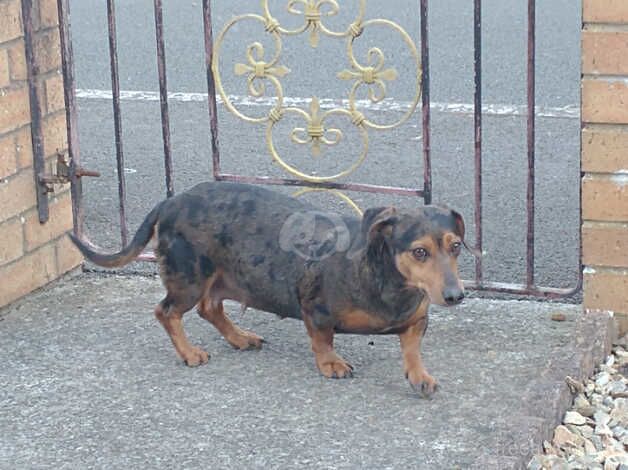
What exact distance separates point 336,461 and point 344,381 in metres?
0.55

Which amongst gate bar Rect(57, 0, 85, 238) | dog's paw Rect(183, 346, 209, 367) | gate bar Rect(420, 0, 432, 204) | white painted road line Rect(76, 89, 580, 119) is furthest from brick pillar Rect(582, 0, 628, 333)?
white painted road line Rect(76, 89, 580, 119)

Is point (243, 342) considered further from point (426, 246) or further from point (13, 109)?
point (13, 109)

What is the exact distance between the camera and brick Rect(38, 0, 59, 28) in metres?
5.22

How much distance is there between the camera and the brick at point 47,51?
5.21m

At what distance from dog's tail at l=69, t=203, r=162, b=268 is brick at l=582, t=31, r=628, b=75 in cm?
143

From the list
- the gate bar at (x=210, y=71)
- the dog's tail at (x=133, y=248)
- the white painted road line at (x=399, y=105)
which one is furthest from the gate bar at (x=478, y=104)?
the white painted road line at (x=399, y=105)

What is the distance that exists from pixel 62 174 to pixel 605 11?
2.06 metres

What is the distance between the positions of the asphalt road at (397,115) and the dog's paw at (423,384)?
1497 mm

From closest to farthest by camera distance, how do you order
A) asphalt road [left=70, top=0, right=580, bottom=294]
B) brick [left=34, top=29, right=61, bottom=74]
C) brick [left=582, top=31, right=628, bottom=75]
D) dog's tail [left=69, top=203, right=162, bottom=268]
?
1. brick [left=582, top=31, right=628, bottom=75]
2. dog's tail [left=69, top=203, right=162, bottom=268]
3. brick [left=34, top=29, right=61, bottom=74]
4. asphalt road [left=70, top=0, right=580, bottom=294]

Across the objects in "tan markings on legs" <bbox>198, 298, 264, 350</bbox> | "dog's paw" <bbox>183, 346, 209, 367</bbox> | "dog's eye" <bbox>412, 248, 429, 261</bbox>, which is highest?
"dog's eye" <bbox>412, 248, 429, 261</bbox>

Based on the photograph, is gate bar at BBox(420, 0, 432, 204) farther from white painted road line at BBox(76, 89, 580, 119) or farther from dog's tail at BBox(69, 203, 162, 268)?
white painted road line at BBox(76, 89, 580, 119)

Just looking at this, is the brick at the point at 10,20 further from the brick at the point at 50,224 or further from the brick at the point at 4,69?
the brick at the point at 50,224

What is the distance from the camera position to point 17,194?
5168mm

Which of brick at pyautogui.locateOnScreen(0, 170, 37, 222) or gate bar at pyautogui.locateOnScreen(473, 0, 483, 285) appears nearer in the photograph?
gate bar at pyautogui.locateOnScreen(473, 0, 483, 285)
